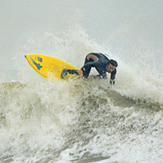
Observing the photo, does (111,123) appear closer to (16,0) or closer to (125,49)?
(125,49)

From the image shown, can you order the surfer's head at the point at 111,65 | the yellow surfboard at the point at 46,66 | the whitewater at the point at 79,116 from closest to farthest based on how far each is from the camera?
1. the whitewater at the point at 79,116
2. the surfer's head at the point at 111,65
3. the yellow surfboard at the point at 46,66

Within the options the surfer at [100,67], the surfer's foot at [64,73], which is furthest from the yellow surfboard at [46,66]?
the surfer at [100,67]

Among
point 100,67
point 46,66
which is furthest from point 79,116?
point 46,66

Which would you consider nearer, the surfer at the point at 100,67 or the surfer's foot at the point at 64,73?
the surfer at the point at 100,67

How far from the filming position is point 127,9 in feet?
62.3

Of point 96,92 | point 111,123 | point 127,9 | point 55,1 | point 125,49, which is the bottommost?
point 111,123

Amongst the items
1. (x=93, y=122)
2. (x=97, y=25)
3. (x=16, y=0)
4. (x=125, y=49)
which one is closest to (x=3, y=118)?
(x=93, y=122)

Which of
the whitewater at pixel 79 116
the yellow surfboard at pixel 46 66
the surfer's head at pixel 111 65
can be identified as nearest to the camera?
the whitewater at pixel 79 116

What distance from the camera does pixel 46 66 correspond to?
531 centimetres

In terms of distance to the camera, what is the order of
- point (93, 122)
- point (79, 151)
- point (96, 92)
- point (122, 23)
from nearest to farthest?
point (79, 151) < point (93, 122) < point (96, 92) < point (122, 23)

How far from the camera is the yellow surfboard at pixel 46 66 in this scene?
5102 mm

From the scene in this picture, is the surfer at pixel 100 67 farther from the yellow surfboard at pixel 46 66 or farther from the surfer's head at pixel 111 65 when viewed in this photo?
the yellow surfboard at pixel 46 66

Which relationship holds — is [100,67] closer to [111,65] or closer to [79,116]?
[111,65]

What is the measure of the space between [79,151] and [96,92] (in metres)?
1.56
